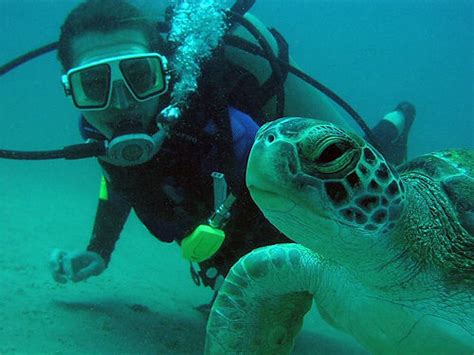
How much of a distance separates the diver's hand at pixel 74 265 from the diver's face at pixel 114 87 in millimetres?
1017

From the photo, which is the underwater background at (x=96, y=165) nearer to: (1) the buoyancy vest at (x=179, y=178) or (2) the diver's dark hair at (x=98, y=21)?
(2) the diver's dark hair at (x=98, y=21)

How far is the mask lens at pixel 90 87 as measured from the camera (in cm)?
255

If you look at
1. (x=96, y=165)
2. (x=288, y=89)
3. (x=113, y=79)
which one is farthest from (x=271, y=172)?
(x=96, y=165)

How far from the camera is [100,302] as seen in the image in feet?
10.5

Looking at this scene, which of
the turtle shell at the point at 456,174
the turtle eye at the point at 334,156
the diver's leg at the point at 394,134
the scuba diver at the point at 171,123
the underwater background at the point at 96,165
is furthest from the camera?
the diver's leg at the point at 394,134

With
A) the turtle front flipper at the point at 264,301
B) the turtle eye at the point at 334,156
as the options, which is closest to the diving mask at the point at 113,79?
the turtle front flipper at the point at 264,301

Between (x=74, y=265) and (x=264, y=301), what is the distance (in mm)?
1738

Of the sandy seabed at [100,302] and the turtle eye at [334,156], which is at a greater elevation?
the turtle eye at [334,156]

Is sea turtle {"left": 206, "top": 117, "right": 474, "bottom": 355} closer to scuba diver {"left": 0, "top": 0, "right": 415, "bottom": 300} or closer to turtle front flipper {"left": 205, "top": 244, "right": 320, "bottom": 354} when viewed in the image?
turtle front flipper {"left": 205, "top": 244, "right": 320, "bottom": 354}

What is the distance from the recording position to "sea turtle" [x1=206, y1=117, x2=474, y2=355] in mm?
1174

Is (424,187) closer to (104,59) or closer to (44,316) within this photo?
(104,59)

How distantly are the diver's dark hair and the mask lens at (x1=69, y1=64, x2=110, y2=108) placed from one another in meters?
0.24

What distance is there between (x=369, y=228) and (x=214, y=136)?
4.82 feet

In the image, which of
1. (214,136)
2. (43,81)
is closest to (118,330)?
A: (214,136)
